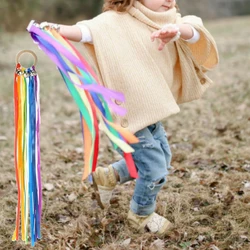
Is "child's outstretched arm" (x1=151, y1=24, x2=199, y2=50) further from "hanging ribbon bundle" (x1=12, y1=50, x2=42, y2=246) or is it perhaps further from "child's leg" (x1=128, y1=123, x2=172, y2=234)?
"hanging ribbon bundle" (x1=12, y1=50, x2=42, y2=246)

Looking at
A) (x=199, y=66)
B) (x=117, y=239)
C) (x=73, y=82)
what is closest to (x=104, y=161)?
(x=117, y=239)

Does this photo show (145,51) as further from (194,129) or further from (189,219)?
(194,129)

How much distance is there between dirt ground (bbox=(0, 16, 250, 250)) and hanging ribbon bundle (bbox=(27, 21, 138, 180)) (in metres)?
0.73

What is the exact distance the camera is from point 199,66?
2.94 metres

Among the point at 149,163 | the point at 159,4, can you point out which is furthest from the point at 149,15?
the point at 149,163

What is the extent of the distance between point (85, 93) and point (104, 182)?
97 centimetres

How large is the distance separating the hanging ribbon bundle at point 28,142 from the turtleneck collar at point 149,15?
1.98 feet

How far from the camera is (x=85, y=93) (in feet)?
7.96

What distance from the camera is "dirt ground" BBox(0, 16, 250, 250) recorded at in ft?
9.84

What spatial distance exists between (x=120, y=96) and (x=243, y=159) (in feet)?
7.13

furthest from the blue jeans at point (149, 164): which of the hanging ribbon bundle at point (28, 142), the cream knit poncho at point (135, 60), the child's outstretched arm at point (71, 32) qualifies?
the child's outstretched arm at point (71, 32)

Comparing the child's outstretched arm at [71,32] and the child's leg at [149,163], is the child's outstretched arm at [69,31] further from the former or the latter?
the child's leg at [149,163]

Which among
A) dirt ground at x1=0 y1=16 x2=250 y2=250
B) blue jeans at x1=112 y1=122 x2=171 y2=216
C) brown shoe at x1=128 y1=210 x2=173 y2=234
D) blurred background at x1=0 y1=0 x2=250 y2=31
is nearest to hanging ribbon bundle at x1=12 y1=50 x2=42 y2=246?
dirt ground at x1=0 y1=16 x2=250 y2=250

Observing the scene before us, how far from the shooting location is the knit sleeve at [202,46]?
109 inches
